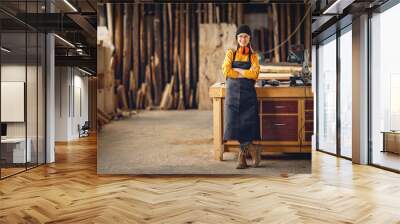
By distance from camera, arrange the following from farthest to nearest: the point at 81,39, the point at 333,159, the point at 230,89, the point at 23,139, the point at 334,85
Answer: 1. the point at 81,39
2. the point at 334,85
3. the point at 333,159
4. the point at 23,139
5. the point at 230,89

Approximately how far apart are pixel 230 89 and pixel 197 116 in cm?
60

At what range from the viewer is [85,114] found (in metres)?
13.7

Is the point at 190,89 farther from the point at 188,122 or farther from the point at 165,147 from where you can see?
the point at 165,147

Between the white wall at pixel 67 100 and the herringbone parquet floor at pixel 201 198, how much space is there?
6458 mm

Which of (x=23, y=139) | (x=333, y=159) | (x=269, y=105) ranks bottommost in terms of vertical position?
(x=333, y=159)

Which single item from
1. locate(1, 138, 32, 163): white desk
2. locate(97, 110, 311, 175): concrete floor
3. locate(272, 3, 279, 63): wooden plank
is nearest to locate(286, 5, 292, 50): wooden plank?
locate(272, 3, 279, 63): wooden plank

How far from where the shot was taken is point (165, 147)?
18.5 feet

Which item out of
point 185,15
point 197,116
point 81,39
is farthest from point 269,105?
point 81,39

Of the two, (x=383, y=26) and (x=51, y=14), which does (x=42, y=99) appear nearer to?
(x=51, y=14)

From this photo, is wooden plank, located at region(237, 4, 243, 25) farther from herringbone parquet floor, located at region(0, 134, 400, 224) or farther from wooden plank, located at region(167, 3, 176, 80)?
herringbone parquet floor, located at region(0, 134, 400, 224)

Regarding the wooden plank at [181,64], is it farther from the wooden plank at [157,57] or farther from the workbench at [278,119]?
the workbench at [278,119]

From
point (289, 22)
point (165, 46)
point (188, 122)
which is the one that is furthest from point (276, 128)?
point (165, 46)

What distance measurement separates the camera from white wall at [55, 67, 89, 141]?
40.9 ft

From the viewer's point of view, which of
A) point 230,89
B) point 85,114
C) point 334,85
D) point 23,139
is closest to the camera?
point 230,89
